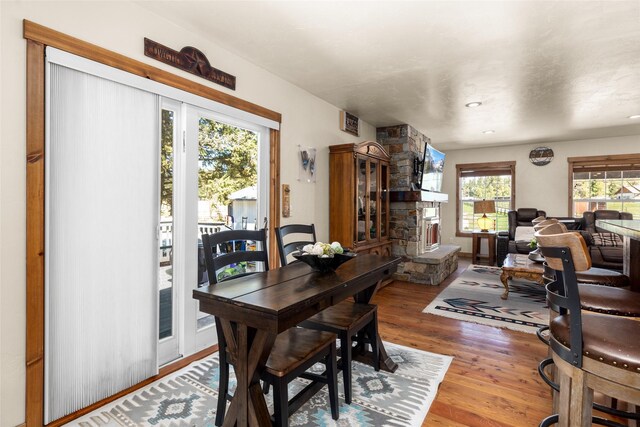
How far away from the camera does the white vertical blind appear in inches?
69.8

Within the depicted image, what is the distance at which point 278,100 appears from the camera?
3297mm

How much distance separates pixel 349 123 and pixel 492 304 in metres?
2.89

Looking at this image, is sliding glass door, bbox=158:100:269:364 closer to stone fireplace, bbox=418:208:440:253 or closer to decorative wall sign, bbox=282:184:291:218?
decorative wall sign, bbox=282:184:291:218

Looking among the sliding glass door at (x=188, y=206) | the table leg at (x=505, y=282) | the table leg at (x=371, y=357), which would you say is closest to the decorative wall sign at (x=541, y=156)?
the table leg at (x=505, y=282)

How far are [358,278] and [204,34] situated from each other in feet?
6.88

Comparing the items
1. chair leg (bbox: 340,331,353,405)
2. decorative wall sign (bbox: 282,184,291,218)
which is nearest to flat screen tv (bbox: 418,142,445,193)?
decorative wall sign (bbox: 282,184,291,218)

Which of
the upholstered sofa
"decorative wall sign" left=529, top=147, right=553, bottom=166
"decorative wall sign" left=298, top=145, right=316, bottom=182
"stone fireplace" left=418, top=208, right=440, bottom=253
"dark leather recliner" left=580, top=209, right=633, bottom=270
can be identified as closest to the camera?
"decorative wall sign" left=298, top=145, right=316, bottom=182

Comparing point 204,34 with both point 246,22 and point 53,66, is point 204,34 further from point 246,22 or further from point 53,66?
point 53,66

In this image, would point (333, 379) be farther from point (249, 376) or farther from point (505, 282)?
point (505, 282)

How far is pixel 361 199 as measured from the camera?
4.29 m

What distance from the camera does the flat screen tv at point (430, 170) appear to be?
5.35 m

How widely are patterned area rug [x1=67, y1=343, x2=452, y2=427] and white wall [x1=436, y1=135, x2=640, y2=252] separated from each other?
5699 millimetres

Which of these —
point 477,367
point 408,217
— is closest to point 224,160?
point 477,367

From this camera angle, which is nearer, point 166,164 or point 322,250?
point 322,250
